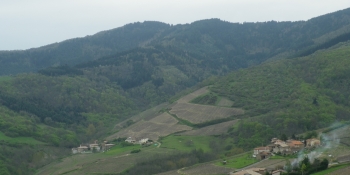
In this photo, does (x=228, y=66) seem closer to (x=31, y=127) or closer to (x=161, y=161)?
(x=31, y=127)

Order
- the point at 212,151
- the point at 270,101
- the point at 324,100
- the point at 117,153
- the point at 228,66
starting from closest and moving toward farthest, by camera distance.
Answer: the point at 212,151
the point at 117,153
the point at 324,100
the point at 270,101
the point at 228,66

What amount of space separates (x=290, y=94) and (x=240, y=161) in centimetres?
2782

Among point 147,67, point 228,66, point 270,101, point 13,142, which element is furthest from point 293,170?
point 228,66

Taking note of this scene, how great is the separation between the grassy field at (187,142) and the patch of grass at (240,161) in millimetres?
10382

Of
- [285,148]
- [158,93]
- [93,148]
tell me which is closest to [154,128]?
[93,148]

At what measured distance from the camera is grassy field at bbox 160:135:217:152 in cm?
5470

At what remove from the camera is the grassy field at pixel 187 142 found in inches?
2154

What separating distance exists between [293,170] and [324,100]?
99.4ft

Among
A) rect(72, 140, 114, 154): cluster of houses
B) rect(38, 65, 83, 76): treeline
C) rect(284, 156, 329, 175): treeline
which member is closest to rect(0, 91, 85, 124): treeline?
rect(72, 140, 114, 154): cluster of houses

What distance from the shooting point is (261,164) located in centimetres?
3866

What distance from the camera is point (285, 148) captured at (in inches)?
1615

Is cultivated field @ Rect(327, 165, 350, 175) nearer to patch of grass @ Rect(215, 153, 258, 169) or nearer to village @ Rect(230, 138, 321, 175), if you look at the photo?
village @ Rect(230, 138, 321, 175)

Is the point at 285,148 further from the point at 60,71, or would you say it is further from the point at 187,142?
the point at 60,71

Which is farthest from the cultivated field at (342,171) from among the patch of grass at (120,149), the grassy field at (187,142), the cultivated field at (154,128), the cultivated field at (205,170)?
the cultivated field at (154,128)
